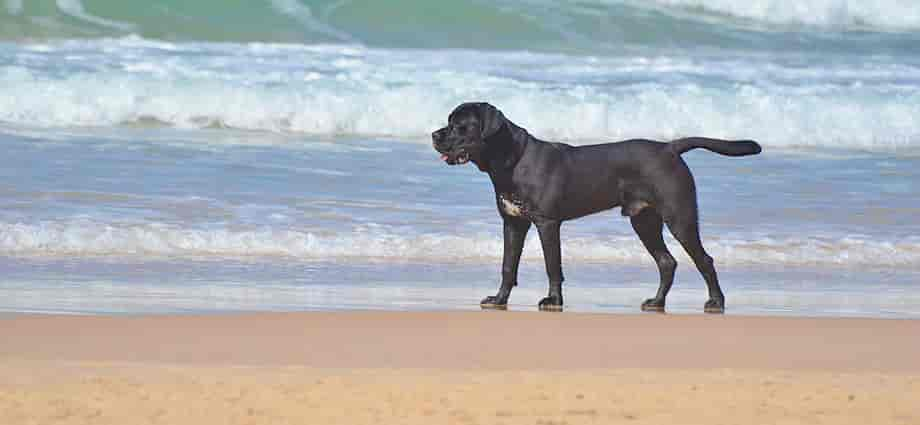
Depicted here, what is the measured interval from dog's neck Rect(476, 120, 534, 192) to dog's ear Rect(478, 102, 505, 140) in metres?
0.01

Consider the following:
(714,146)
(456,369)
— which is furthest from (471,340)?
(714,146)

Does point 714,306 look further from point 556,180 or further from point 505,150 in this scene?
point 505,150

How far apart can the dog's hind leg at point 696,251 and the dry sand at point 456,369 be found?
0.52m

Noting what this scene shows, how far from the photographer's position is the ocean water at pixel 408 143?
31.5ft

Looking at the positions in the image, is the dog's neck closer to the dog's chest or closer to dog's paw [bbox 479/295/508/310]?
the dog's chest

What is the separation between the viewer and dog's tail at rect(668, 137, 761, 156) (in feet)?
28.5

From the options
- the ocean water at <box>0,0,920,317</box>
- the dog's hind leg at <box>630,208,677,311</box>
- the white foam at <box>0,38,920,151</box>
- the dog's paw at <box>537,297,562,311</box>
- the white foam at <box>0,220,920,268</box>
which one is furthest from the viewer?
the white foam at <box>0,38,920,151</box>

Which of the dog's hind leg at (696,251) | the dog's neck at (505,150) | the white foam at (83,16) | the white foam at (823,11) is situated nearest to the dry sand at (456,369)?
the dog's hind leg at (696,251)

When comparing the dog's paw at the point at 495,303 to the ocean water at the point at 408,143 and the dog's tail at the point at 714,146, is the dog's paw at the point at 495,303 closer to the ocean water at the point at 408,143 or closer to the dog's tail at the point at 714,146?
the ocean water at the point at 408,143

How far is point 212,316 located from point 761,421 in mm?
2872

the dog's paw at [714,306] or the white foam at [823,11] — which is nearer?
the dog's paw at [714,306]

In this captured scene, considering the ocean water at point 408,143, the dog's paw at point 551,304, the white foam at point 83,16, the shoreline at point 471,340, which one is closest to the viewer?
the shoreline at point 471,340

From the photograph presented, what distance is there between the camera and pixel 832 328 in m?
7.91

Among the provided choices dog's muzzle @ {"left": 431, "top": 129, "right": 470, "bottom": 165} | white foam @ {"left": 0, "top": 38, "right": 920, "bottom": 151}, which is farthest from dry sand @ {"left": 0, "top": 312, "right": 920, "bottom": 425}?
white foam @ {"left": 0, "top": 38, "right": 920, "bottom": 151}
